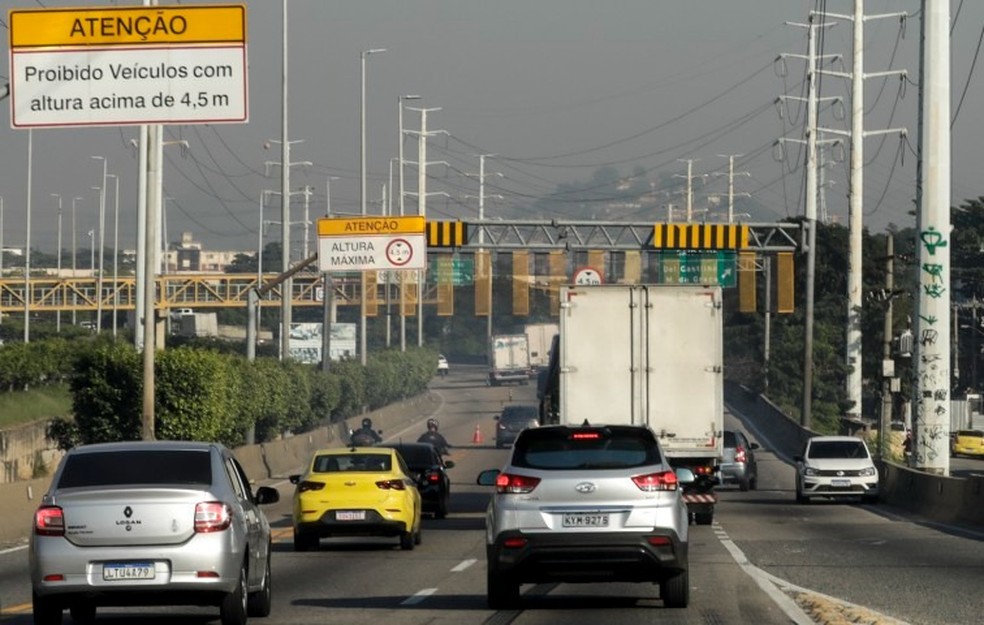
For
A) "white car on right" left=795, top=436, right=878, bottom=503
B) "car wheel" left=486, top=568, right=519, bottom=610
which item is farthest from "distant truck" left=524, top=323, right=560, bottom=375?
"car wheel" left=486, top=568, right=519, bottom=610

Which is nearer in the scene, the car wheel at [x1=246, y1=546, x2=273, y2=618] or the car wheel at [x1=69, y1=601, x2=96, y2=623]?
the car wheel at [x1=69, y1=601, x2=96, y2=623]

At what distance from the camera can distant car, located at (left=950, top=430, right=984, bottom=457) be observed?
90.5 m

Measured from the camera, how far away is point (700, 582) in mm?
21516

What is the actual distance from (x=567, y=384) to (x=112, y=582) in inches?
675

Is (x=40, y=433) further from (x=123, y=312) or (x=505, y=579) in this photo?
(x=123, y=312)

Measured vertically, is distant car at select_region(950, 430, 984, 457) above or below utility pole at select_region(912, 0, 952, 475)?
below

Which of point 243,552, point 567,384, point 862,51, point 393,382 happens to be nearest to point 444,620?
point 243,552

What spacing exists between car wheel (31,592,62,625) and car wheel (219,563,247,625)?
1298 mm

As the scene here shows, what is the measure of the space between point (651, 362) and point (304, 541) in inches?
259

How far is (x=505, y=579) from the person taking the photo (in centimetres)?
1803

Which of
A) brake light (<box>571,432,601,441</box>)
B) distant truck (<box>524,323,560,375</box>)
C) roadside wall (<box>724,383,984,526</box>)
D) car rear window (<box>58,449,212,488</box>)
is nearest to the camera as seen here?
car rear window (<box>58,449,212,488</box>)

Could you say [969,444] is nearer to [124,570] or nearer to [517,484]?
[517,484]

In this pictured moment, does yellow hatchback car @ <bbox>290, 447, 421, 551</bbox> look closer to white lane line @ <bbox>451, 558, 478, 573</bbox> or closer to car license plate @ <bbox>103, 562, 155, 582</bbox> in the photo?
white lane line @ <bbox>451, 558, 478, 573</bbox>

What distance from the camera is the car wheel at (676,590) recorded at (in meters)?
17.9
